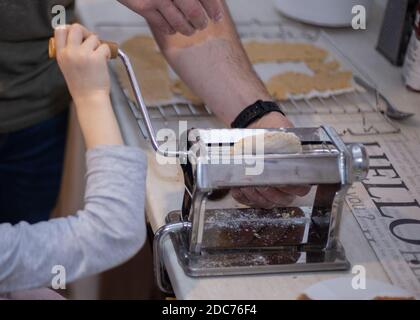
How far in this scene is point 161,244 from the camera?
32.0 inches

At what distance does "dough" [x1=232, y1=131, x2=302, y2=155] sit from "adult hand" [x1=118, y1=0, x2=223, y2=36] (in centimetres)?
26

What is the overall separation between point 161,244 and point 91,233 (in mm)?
114

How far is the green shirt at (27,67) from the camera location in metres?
1.06

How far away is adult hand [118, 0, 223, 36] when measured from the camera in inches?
37.8

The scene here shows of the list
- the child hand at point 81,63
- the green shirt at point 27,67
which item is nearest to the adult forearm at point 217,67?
the green shirt at point 27,67

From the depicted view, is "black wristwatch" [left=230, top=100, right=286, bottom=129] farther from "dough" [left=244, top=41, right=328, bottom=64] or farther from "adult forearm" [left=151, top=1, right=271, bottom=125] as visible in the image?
"dough" [left=244, top=41, right=328, bottom=64]

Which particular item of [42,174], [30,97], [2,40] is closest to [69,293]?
[42,174]

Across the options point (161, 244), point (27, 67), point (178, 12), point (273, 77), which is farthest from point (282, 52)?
point (161, 244)

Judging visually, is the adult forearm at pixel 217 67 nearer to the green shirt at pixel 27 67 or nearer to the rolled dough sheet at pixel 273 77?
the rolled dough sheet at pixel 273 77

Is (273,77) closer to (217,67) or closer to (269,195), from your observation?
(217,67)
